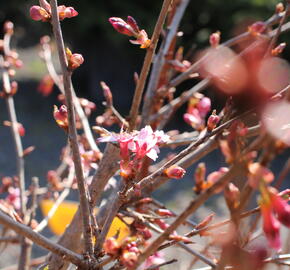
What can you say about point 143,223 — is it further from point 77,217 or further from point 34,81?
point 34,81

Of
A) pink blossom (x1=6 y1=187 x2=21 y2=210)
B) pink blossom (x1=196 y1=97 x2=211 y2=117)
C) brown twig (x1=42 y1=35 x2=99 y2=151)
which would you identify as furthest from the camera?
pink blossom (x1=6 y1=187 x2=21 y2=210)

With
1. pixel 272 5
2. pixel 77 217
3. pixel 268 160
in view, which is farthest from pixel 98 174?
pixel 272 5

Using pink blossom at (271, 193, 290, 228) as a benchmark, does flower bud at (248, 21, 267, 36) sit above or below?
above

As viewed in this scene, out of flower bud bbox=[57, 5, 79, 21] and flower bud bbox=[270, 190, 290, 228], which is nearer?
flower bud bbox=[270, 190, 290, 228]

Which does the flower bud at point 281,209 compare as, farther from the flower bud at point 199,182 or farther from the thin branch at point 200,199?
the flower bud at point 199,182

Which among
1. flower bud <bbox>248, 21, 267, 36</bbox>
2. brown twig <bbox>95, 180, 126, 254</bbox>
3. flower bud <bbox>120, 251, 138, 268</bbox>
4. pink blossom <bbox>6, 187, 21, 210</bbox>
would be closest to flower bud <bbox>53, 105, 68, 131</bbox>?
brown twig <bbox>95, 180, 126, 254</bbox>

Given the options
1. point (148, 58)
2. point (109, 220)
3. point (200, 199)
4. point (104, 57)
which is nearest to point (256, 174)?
point (200, 199)

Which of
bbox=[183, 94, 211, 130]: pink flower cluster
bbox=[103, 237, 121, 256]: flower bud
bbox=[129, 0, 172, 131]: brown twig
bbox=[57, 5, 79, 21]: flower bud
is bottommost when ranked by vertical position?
bbox=[103, 237, 121, 256]: flower bud

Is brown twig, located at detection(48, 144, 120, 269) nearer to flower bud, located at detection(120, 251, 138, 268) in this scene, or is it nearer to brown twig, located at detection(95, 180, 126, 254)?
brown twig, located at detection(95, 180, 126, 254)
